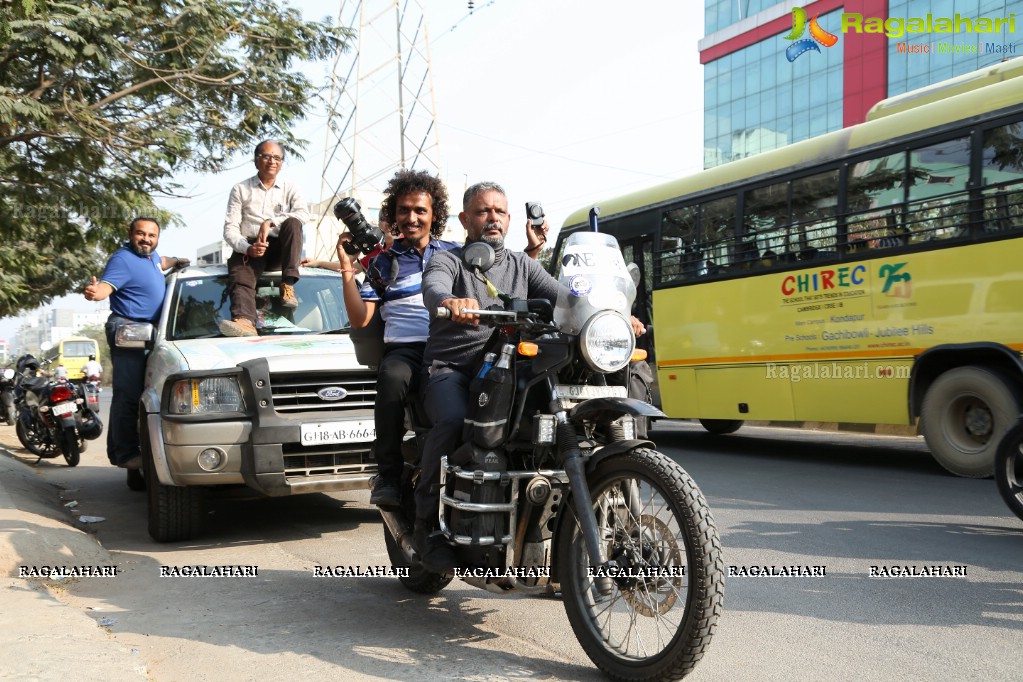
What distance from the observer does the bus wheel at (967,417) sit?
842 centimetres

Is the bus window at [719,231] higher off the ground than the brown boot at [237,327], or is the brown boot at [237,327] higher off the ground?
the bus window at [719,231]

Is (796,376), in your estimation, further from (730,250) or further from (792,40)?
(792,40)

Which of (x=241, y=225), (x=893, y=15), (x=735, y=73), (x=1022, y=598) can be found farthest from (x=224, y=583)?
(x=735, y=73)

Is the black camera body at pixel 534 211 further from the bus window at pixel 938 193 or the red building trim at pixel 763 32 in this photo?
the red building trim at pixel 763 32

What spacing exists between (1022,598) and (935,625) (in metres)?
0.70

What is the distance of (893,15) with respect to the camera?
120ft

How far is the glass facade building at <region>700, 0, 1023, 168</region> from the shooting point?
3334 cm

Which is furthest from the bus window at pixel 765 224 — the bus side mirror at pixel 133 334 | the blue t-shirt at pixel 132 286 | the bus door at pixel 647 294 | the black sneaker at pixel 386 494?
the black sneaker at pixel 386 494

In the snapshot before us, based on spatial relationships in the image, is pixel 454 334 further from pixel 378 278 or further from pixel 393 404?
pixel 378 278

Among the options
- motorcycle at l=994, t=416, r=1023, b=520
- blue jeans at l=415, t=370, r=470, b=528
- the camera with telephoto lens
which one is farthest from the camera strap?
motorcycle at l=994, t=416, r=1023, b=520

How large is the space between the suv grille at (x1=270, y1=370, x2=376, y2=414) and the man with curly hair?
52.1 inches

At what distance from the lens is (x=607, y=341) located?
3.42 meters

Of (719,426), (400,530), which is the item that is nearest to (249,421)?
(400,530)

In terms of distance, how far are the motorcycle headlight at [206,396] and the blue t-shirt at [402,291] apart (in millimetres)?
1533
